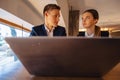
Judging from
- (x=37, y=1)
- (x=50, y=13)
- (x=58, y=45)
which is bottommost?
(x=58, y=45)

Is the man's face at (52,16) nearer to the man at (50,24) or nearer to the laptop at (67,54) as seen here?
the man at (50,24)

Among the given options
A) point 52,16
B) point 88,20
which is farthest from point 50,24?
point 88,20

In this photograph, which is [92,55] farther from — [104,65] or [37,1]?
[37,1]

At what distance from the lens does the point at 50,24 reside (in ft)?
2.76

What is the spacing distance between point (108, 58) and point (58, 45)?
0.50 feet

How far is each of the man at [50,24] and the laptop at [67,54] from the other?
0.25m

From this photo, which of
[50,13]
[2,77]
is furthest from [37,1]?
[2,77]

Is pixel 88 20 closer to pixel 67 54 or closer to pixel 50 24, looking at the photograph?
pixel 50 24

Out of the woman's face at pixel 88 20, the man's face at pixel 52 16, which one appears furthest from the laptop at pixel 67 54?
the woman's face at pixel 88 20

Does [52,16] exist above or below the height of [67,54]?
above

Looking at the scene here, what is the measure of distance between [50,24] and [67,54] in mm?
321

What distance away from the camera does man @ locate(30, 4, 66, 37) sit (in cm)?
79

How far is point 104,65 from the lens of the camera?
0.59 m

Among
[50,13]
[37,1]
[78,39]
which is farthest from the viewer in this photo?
[37,1]
